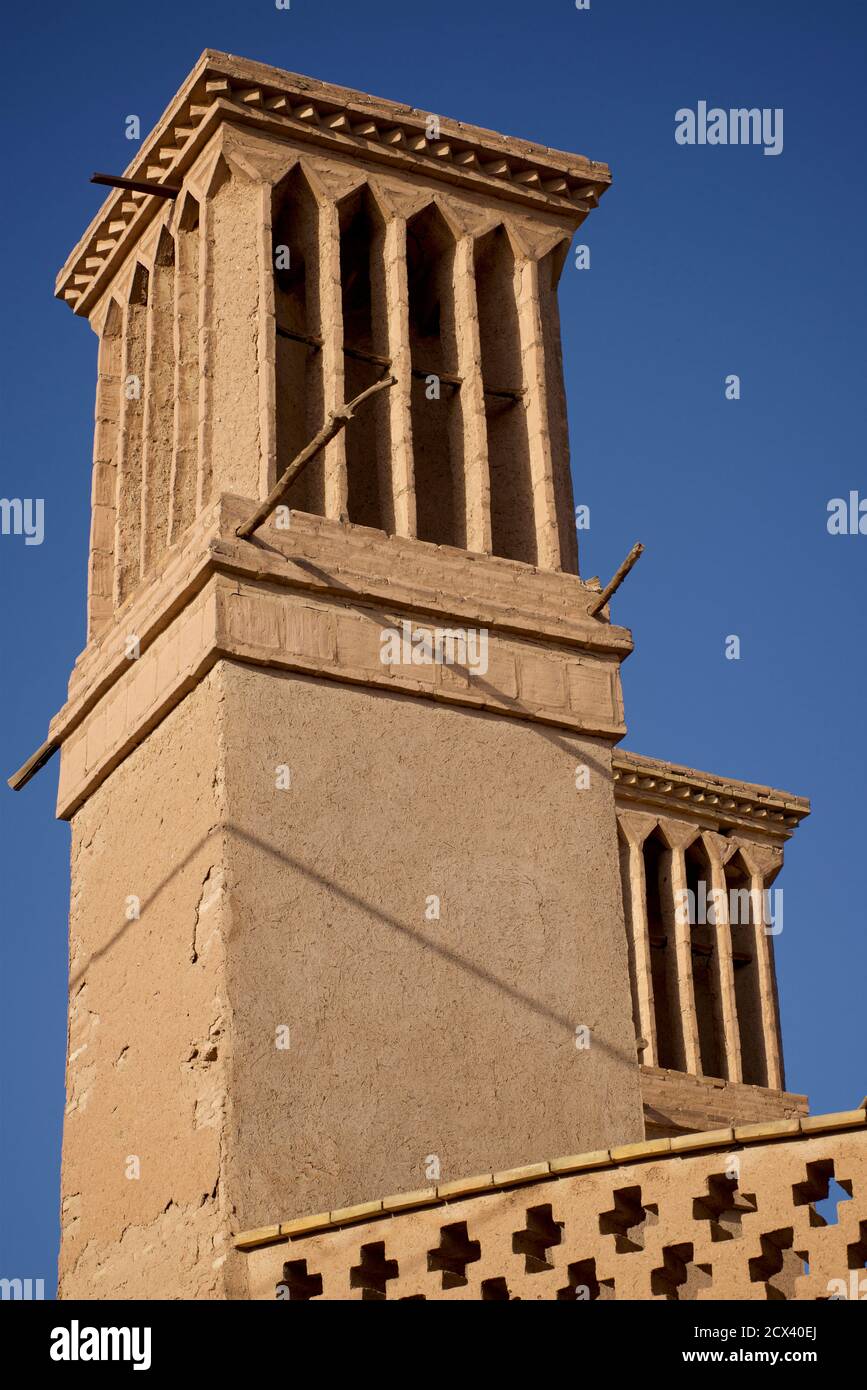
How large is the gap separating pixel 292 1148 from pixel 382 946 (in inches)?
45.7

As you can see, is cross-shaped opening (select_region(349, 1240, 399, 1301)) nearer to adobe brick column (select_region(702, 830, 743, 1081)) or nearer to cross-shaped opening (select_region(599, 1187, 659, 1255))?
cross-shaped opening (select_region(599, 1187, 659, 1255))

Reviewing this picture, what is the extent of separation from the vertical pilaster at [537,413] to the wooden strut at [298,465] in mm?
1547

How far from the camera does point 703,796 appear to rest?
2105 centimetres

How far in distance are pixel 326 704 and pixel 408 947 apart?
4.22ft

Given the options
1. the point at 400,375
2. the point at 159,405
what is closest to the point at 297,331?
the point at 400,375

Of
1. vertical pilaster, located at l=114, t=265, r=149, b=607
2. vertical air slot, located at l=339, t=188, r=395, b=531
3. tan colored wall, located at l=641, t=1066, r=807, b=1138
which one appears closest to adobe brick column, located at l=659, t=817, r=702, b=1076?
tan colored wall, located at l=641, t=1066, r=807, b=1138

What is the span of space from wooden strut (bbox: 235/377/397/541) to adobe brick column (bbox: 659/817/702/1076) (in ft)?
32.0

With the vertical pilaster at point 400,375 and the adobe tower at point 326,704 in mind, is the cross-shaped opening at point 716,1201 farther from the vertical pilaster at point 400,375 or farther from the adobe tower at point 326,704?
the vertical pilaster at point 400,375

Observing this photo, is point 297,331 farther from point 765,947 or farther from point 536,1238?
point 765,947

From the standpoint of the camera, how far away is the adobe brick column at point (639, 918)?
20125mm

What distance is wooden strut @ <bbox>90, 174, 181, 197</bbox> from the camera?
1316cm

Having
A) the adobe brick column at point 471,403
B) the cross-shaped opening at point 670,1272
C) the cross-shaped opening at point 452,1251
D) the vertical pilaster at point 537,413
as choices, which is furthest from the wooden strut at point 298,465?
the cross-shaped opening at point 670,1272
